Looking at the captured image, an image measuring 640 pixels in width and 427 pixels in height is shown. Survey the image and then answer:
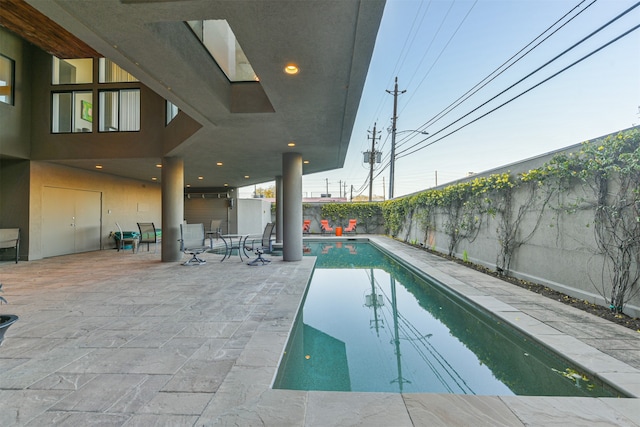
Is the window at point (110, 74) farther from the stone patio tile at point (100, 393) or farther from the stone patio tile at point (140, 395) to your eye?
the stone patio tile at point (140, 395)

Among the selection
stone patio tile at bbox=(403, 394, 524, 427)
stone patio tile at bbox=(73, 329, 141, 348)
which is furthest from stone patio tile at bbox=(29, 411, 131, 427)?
stone patio tile at bbox=(403, 394, 524, 427)

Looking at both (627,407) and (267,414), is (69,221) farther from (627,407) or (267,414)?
(627,407)

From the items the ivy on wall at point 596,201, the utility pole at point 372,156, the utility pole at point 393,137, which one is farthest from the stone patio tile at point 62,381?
the utility pole at point 372,156

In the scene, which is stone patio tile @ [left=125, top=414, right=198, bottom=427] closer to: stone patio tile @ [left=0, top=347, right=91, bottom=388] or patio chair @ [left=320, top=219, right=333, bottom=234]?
stone patio tile @ [left=0, top=347, right=91, bottom=388]

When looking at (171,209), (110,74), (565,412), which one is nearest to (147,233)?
(171,209)

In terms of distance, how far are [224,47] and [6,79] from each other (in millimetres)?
6984

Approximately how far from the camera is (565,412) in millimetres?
1676

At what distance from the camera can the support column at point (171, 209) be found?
7129 mm

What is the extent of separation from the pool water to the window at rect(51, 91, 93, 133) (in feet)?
26.2

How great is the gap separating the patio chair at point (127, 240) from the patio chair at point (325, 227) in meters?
8.68

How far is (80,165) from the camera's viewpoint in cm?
834

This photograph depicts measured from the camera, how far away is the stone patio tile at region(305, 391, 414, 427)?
159 cm

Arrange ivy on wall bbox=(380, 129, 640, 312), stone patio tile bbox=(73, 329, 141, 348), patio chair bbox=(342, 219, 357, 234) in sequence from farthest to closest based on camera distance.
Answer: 1. patio chair bbox=(342, 219, 357, 234)
2. ivy on wall bbox=(380, 129, 640, 312)
3. stone patio tile bbox=(73, 329, 141, 348)

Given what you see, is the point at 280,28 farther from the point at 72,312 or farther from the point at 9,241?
the point at 9,241
